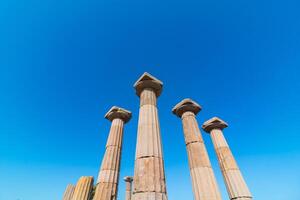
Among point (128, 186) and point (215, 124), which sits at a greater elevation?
point (215, 124)

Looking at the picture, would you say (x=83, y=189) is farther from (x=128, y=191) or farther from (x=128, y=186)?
(x=128, y=186)

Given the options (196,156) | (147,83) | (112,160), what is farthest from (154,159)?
(112,160)

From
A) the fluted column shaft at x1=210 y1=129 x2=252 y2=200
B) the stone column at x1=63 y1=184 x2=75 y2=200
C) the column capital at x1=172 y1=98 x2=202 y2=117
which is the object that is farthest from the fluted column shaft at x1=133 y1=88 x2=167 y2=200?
the stone column at x1=63 y1=184 x2=75 y2=200

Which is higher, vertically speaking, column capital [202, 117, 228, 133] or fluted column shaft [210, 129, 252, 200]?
column capital [202, 117, 228, 133]

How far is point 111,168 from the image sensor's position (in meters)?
12.9

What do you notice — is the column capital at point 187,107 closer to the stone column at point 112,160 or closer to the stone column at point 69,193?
the stone column at point 112,160

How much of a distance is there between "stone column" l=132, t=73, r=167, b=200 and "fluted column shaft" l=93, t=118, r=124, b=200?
233 inches

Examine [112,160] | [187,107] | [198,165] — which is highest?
[187,107]

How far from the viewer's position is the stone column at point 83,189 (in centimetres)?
1105

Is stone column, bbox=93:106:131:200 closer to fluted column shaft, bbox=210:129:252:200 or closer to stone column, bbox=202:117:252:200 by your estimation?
stone column, bbox=202:117:252:200

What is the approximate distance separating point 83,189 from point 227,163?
12.1 m

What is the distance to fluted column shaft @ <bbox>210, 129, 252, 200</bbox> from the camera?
41.2 ft

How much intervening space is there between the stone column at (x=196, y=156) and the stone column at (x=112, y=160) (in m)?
5.52

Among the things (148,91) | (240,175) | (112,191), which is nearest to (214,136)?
(240,175)
